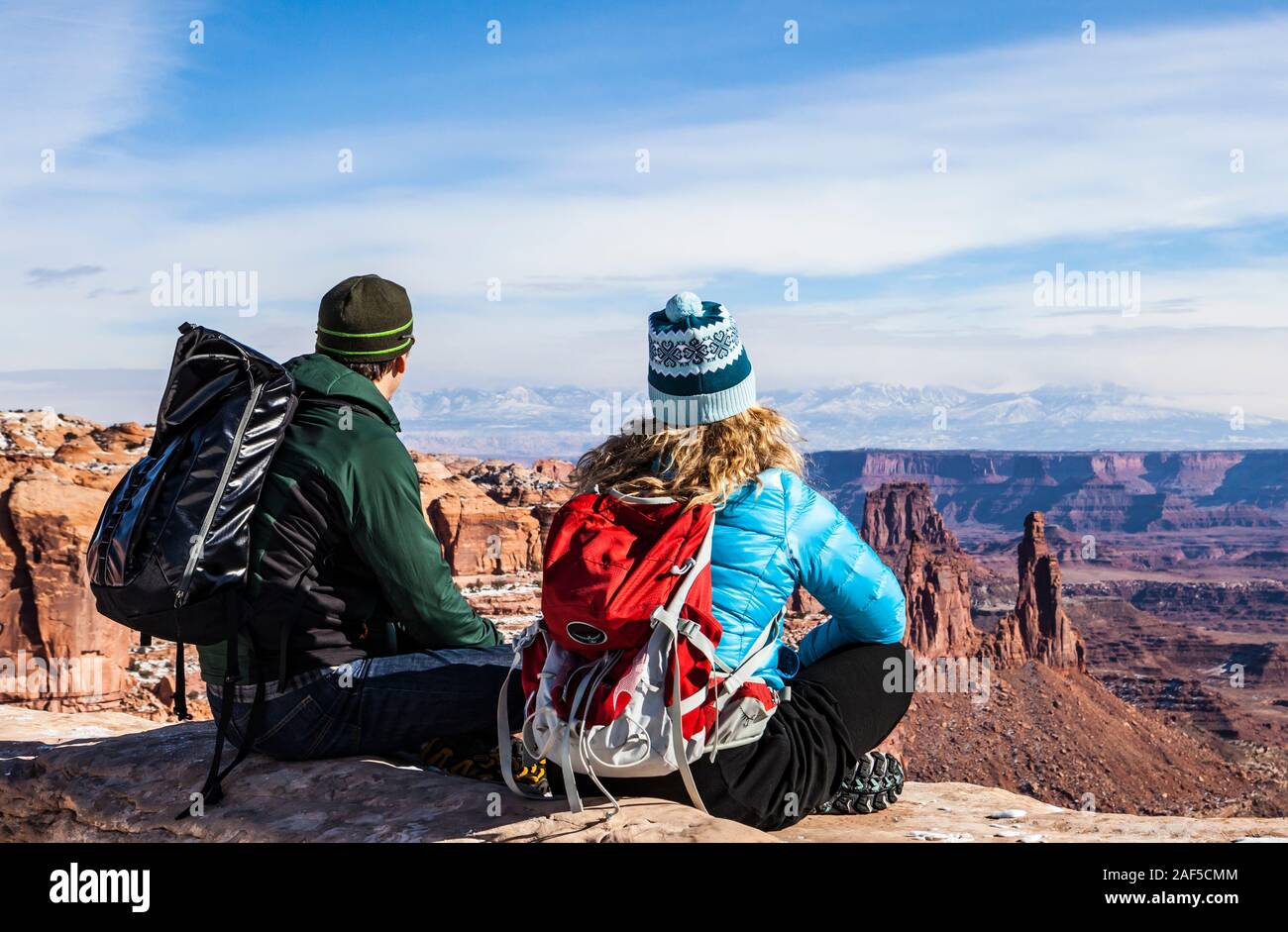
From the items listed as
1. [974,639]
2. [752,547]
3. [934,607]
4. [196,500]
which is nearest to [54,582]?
[196,500]

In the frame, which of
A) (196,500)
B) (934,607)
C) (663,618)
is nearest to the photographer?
(663,618)

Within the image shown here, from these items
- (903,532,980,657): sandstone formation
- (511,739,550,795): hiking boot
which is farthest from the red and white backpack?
(903,532,980,657): sandstone formation

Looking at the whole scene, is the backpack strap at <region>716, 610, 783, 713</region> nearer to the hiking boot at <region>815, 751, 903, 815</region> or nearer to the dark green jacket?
the hiking boot at <region>815, 751, 903, 815</region>

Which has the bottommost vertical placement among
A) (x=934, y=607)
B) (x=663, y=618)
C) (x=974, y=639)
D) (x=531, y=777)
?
(x=974, y=639)

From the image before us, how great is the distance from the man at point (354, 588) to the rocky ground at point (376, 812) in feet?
0.84

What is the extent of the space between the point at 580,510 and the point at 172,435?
1.83 metres

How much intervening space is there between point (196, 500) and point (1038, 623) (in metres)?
91.9

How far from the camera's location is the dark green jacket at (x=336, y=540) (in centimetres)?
466

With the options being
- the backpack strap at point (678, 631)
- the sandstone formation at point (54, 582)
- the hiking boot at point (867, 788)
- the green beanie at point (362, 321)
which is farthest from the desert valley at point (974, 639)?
the green beanie at point (362, 321)

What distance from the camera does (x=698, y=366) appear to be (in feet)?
14.3

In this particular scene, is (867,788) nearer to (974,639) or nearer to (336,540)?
(336,540)

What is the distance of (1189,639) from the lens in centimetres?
12650

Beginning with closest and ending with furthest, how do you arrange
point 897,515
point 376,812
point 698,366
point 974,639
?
point 698,366 < point 376,812 < point 974,639 < point 897,515

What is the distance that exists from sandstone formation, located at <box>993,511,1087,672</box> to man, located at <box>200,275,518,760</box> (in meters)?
88.0
